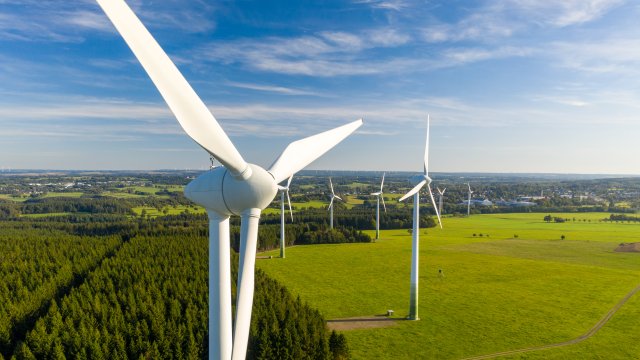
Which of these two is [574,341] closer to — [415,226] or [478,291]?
[415,226]

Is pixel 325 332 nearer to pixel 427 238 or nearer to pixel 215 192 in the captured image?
pixel 215 192

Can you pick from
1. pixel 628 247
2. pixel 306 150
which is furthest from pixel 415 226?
pixel 628 247

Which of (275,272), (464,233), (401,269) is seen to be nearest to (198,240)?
(275,272)

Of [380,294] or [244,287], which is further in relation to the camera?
[380,294]

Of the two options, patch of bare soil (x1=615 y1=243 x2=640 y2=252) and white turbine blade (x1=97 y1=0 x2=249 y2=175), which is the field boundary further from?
patch of bare soil (x1=615 y1=243 x2=640 y2=252)

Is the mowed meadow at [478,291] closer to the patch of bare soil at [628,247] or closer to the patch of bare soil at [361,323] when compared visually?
the patch of bare soil at [361,323]

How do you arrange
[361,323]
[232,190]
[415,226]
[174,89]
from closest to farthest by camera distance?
[174,89], [232,190], [415,226], [361,323]
